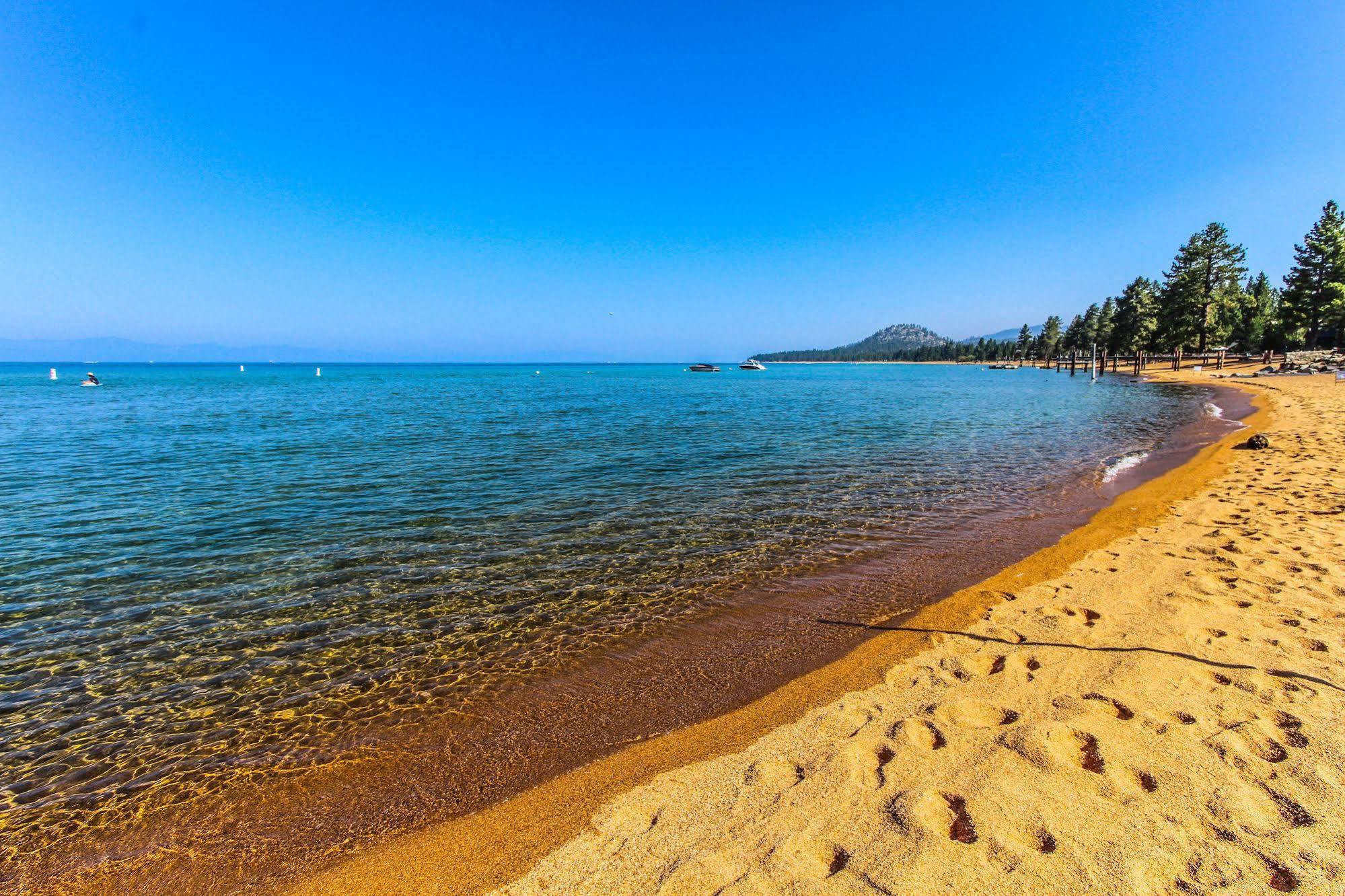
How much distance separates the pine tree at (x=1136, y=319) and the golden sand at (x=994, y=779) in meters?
110

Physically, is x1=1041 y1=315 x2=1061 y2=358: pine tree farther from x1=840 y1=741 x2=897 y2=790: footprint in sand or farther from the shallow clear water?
x1=840 y1=741 x2=897 y2=790: footprint in sand

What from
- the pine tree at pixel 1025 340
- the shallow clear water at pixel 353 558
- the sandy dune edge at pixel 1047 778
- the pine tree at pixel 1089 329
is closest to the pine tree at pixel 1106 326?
the pine tree at pixel 1089 329

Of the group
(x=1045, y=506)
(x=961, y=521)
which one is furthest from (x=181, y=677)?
(x=1045, y=506)

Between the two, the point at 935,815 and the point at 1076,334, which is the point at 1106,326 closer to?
the point at 1076,334

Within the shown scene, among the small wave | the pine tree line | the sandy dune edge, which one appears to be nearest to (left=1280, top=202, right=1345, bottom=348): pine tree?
the pine tree line

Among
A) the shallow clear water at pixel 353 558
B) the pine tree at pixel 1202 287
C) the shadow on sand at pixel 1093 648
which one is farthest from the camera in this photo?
the pine tree at pixel 1202 287

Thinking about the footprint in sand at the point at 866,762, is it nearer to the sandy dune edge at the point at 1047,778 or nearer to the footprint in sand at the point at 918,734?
the sandy dune edge at the point at 1047,778

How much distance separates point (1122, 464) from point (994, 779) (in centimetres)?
1926

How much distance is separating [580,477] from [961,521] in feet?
34.6

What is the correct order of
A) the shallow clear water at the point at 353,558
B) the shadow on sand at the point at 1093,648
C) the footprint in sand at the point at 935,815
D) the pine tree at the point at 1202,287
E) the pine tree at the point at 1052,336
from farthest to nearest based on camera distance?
the pine tree at the point at 1052,336 < the pine tree at the point at 1202,287 < the shallow clear water at the point at 353,558 < the shadow on sand at the point at 1093,648 < the footprint in sand at the point at 935,815

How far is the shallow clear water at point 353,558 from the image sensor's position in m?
5.54

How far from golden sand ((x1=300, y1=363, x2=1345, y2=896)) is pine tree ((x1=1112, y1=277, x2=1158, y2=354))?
11018 centimetres

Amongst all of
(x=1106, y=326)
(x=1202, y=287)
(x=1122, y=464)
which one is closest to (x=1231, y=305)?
(x=1202, y=287)

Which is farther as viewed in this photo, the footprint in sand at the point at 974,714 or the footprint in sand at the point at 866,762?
the footprint in sand at the point at 974,714
